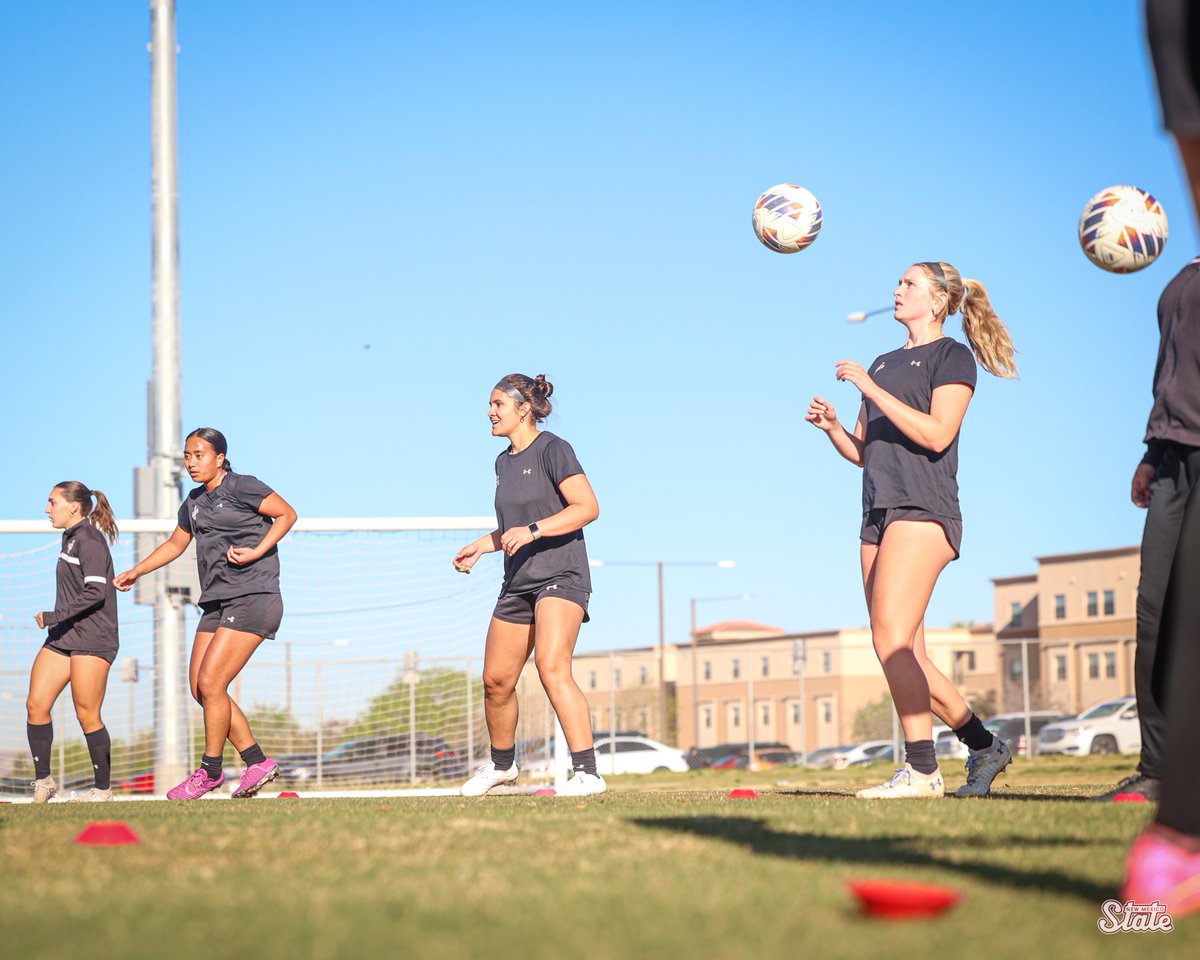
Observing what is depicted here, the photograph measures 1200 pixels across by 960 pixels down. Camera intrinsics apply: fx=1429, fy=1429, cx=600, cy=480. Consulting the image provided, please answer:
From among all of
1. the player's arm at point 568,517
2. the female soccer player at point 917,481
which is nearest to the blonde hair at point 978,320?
the female soccer player at point 917,481

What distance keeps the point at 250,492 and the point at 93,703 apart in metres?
2.11

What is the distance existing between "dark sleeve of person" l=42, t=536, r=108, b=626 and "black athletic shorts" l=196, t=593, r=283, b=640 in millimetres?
1054

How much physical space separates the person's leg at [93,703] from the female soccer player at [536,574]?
3.05 meters

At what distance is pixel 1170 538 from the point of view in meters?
5.64

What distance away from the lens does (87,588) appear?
973 centimetres

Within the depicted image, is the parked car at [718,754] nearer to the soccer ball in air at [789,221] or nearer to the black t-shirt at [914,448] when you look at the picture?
the soccer ball in air at [789,221]

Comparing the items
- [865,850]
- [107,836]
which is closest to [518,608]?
[107,836]

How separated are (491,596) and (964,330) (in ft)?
29.4

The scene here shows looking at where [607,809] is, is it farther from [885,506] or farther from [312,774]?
[312,774]

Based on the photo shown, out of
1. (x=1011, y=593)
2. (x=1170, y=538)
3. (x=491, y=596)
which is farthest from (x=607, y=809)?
(x=1011, y=593)

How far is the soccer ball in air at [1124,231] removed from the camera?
740 cm

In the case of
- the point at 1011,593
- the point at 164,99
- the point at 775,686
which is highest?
the point at 164,99

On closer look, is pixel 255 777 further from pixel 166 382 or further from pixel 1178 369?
pixel 166 382

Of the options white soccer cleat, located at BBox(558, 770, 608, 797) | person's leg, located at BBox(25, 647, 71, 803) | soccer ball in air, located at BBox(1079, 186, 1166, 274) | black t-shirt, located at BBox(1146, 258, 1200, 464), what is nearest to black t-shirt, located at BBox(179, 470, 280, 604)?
person's leg, located at BBox(25, 647, 71, 803)
